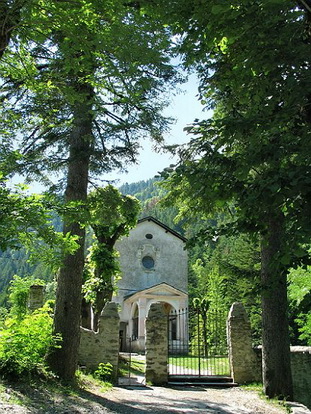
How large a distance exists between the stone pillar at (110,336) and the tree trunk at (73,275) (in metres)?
2.64

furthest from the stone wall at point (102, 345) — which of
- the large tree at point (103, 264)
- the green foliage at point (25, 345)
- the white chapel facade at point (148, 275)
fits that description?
the white chapel facade at point (148, 275)

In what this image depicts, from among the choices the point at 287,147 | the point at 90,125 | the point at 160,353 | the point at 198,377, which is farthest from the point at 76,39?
the point at 198,377

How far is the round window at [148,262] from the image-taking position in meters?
29.0

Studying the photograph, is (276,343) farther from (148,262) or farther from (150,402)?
(148,262)

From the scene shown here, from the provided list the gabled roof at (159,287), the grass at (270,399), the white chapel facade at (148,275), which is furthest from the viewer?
the white chapel facade at (148,275)

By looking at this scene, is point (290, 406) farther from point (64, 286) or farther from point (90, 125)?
point (90, 125)

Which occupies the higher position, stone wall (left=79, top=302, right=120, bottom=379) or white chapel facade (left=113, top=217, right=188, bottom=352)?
white chapel facade (left=113, top=217, right=188, bottom=352)

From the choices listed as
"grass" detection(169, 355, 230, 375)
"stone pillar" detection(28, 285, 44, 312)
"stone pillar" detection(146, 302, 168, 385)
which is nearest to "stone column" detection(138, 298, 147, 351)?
"grass" detection(169, 355, 230, 375)

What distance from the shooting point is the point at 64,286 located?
354 inches

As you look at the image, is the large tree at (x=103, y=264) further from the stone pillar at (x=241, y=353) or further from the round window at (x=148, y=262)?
the round window at (x=148, y=262)

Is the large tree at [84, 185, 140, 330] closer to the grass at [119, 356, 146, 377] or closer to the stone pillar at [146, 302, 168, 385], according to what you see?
the grass at [119, 356, 146, 377]

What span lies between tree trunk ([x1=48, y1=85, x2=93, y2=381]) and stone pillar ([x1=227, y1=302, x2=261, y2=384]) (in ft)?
17.2

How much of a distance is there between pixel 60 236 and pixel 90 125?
504 centimetres

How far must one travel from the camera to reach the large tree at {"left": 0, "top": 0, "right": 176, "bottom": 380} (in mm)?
5680
